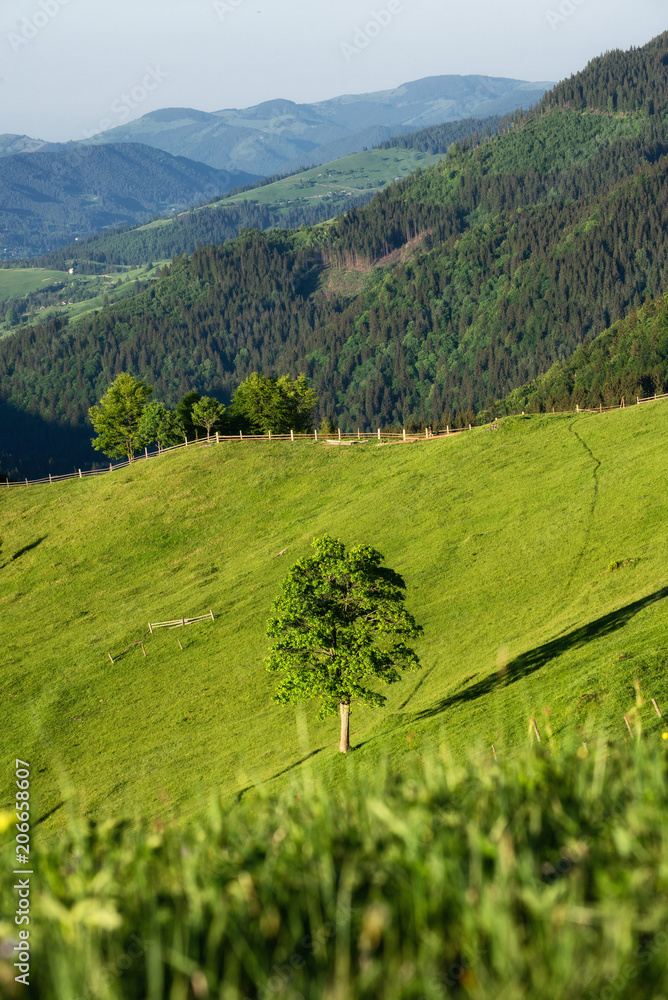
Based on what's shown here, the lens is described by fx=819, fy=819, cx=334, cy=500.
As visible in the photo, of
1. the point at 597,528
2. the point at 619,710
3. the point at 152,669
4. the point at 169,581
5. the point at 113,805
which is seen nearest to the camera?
the point at 619,710

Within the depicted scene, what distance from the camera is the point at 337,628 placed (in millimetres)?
43156

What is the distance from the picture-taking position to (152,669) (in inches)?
2608

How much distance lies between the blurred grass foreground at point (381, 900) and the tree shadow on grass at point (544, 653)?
37.1 meters

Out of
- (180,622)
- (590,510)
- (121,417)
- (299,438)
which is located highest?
(121,417)

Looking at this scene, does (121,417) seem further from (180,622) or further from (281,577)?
(281,577)

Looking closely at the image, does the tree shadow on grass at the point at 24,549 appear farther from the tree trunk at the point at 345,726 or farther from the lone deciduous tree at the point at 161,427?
the tree trunk at the point at 345,726

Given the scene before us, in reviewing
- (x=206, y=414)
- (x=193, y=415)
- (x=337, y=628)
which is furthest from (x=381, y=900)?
(x=193, y=415)

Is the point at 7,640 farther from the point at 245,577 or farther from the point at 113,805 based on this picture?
the point at 113,805

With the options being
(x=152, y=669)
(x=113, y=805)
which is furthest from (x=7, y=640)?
(x=113, y=805)

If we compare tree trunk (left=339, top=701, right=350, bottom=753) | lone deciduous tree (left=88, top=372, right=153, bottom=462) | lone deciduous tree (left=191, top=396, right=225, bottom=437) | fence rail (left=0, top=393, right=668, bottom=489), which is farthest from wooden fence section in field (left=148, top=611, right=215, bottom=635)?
lone deciduous tree (left=88, top=372, right=153, bottom=462)

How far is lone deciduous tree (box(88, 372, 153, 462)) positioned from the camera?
138750 millimetres

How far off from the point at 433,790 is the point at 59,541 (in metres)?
101

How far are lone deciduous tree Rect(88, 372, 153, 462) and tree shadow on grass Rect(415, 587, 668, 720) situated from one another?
103 metres

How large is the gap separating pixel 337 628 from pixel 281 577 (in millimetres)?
30986
